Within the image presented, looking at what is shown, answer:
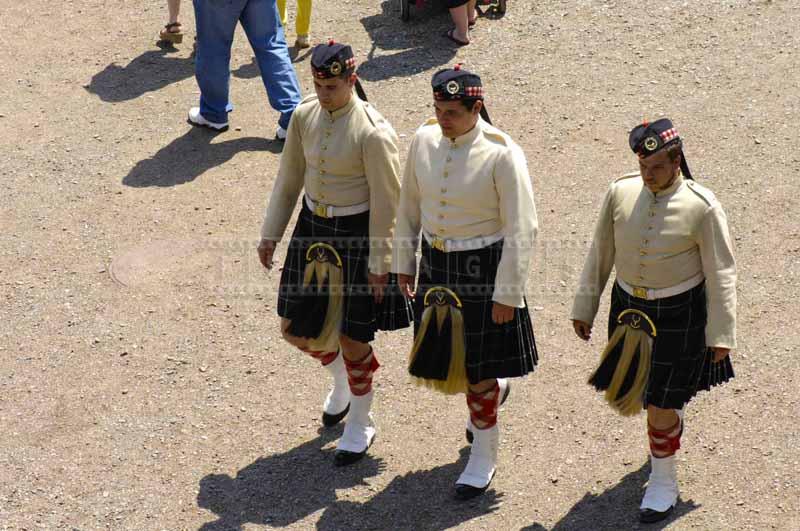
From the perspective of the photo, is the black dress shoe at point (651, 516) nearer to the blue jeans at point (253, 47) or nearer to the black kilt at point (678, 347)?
the black kilt at point (678, 347)

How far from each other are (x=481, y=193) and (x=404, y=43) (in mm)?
5226

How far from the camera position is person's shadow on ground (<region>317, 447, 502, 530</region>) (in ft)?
18.7

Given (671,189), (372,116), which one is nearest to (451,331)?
(372,116)

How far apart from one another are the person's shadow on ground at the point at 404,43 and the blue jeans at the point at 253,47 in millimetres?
938

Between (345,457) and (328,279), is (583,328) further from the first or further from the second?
(345,457)

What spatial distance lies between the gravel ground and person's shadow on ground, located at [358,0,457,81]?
31 mm

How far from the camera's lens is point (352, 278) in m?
5.90

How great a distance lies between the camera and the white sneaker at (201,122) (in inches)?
369

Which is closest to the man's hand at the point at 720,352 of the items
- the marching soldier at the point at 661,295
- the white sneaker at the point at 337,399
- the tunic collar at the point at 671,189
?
the marching soldier at the point at 661,295

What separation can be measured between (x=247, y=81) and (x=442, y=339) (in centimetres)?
500

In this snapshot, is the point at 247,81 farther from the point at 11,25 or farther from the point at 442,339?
the point at 442,339

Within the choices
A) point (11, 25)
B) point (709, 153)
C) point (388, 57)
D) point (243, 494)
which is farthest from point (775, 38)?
point (11, 25)

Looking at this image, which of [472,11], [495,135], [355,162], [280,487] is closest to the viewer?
[495,135]

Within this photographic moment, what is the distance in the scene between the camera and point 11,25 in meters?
11.2
